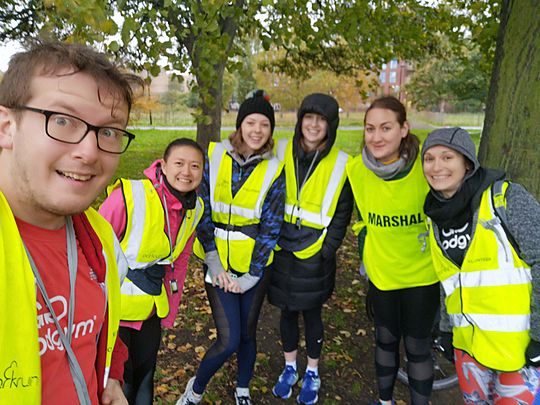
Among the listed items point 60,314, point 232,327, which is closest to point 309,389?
point 232,327

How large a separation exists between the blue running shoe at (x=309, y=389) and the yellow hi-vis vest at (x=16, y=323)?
2.50 m

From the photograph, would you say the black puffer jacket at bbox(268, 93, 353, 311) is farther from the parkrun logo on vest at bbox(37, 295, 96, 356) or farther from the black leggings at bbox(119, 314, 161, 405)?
the parkrun logo on vest at bbox(37, 295, 96, 356)

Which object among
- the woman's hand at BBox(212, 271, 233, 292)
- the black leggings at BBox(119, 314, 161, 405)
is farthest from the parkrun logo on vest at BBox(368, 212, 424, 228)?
the black leggings at BBox(119, 314, 161, 405)

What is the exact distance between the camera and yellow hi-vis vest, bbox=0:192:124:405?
921 mm

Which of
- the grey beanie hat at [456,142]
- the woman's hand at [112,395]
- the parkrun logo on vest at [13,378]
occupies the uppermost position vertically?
the grey beanie hat at [456,142]

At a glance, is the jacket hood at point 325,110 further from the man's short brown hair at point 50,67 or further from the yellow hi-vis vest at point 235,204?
the man's short brown hair at point 50,67

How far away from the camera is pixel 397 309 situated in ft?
8.85

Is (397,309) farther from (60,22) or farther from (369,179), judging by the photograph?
(60,22)

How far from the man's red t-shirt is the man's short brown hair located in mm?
354

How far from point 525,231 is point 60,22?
311 cm

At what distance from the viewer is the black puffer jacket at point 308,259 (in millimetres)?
2850

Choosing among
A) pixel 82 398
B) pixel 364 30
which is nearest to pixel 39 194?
pixel 82 398

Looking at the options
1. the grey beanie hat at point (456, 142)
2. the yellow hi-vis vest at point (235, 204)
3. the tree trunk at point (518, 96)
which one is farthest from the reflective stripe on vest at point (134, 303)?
the tree trunk at point (518, 96)

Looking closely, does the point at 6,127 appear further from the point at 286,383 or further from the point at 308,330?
the point at 286,383
